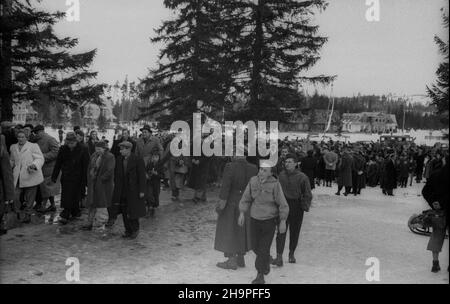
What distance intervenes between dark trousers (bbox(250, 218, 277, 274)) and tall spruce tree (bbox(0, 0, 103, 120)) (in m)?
9.67

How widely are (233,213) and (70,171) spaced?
159 inches

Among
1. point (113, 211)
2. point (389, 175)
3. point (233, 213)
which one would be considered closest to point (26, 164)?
point (113, 211)

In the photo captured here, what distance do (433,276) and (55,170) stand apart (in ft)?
24.6

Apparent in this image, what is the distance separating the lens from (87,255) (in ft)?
23.4

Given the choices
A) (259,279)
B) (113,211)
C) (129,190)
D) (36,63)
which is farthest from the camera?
(36,63)

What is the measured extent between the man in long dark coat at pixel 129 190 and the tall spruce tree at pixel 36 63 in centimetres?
637

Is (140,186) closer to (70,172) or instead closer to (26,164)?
(70,172)

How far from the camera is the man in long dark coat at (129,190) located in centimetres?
838

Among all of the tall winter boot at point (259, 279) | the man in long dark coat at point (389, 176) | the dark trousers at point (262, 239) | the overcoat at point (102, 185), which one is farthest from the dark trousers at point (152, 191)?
the man in long dark coat at point (389, 176)

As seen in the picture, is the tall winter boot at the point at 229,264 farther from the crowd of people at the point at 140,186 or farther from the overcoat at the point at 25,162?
the overcoat at the point at 25,162

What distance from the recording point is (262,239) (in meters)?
6.17

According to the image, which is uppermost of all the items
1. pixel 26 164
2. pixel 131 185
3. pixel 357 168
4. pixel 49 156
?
pixel 49 156
